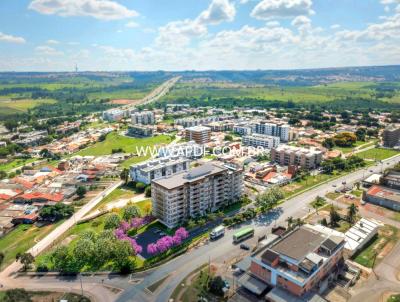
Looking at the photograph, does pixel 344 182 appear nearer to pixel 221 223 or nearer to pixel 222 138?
pixel 221 223

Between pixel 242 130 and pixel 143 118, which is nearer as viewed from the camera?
pixel 242 130

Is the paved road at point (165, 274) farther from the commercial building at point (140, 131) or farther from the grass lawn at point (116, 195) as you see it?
the commercial building at point (140, 131)

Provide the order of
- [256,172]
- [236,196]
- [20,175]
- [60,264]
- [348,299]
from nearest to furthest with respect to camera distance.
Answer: [348,299]
[60,264]
[236,196]
[256,172]
[20,175]

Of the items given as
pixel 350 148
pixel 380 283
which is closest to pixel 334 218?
pixel 380 283

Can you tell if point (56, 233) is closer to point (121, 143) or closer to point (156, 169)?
point (156, 169)

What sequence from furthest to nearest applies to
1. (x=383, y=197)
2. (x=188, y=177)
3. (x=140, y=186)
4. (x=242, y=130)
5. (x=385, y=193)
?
(x=242, y=130) → (x=140, y=186) → (x=385, y=193) → (x=383, y=197) → (x=188, y=177)

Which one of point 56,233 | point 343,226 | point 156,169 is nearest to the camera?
point 343,226

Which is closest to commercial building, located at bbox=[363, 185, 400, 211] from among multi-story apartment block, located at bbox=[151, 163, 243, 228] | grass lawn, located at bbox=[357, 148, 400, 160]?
multi-story apartment block, located at bbox=[151, 163, 243, 228]

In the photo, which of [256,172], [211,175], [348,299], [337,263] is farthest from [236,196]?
[348,299]
